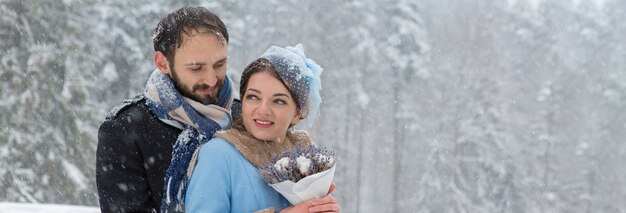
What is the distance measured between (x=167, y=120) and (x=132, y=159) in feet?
0.67

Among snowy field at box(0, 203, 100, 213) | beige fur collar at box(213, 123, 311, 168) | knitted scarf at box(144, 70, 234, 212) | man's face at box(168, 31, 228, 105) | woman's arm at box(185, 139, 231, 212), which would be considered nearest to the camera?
woman's arm at box(185, 139, 231, 212)

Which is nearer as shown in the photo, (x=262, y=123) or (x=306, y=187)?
(x=306, y=187)

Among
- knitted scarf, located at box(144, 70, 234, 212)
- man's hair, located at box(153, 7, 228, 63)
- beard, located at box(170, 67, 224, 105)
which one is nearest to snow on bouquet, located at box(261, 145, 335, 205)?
knitted scarf, located at box(144, 70, 234, 212)

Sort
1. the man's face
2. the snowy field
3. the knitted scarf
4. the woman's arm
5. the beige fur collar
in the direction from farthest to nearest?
the snowy field
the man's face
the knitted scarf
the beige fur collar
the woman's arm

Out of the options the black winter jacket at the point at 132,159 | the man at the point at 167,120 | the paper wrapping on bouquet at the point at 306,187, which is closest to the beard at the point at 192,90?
the man at the point at 167,120

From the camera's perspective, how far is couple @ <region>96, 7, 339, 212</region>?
2.53 metres

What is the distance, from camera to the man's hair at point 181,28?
9.36 ft

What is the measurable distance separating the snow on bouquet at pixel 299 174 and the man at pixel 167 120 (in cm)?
36

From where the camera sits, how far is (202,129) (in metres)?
2.74

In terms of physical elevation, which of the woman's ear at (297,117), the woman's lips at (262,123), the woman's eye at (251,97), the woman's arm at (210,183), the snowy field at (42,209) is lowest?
the snowy field at (42,209)

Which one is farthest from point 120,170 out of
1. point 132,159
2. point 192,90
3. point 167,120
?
point 192,90

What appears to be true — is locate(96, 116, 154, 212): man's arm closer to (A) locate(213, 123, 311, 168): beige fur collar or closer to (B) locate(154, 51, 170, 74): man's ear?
(B) locate(154, 51, 170, 74): man's ear

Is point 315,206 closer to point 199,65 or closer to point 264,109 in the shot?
point 264,109

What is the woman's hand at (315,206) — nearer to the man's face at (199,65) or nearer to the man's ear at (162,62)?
the man's face at (199,65)
